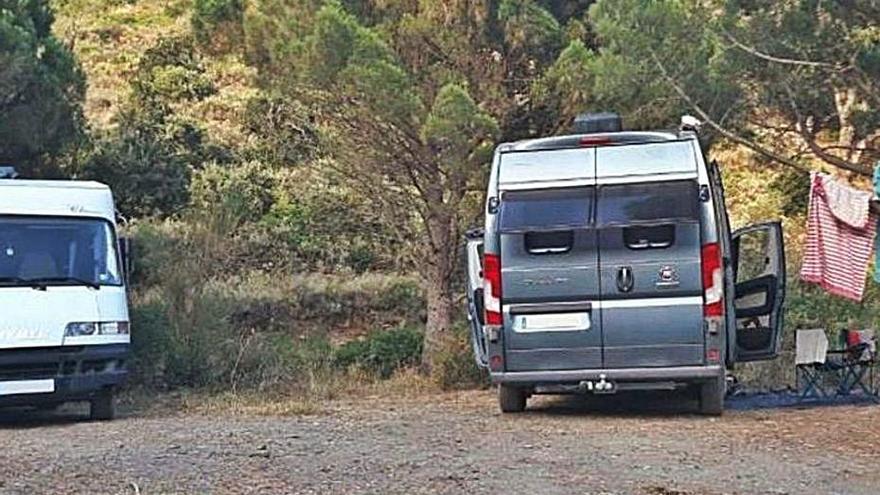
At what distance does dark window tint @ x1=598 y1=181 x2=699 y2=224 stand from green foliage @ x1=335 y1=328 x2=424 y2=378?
23.0 feet

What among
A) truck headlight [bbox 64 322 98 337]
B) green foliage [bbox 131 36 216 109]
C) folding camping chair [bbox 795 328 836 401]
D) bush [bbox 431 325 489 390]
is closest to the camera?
truck headlight [bbox 64 322 98 337]

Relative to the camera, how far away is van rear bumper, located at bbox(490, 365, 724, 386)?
10938mm

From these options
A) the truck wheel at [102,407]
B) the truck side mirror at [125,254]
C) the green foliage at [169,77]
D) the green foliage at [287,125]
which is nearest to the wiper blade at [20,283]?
the truck side mirror at [125,254]

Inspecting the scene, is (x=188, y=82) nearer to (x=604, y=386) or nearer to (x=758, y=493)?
(x=604, y=386)

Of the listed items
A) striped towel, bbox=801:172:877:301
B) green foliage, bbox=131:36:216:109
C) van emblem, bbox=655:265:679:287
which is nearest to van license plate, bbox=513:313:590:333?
van emblem, bbox=655:265:679:287

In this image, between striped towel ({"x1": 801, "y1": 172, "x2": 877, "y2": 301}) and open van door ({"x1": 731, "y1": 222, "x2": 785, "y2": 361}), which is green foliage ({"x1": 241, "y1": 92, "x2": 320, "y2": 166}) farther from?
striped towel ({"x1": 801, "y1": 172, "x2": 877, "y2": 301})

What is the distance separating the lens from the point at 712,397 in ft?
38.1

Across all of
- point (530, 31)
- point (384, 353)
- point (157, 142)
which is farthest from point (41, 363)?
point (157, 142)

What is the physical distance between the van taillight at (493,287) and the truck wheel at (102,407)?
4102 mm

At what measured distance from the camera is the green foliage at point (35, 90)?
1802 cm

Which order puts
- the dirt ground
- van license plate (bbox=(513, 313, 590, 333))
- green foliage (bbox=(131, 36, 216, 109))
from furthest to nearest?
green foliage (bbox=(131, 36, 216, 109)), van license plate (bbox=(513, 313, 590, 333)), the dirt ground

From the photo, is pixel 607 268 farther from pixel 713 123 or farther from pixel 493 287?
pixel 713 123

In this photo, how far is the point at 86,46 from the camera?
37.4m

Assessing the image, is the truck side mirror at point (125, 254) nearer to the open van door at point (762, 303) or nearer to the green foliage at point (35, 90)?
the green foliage at point (35, 90)
